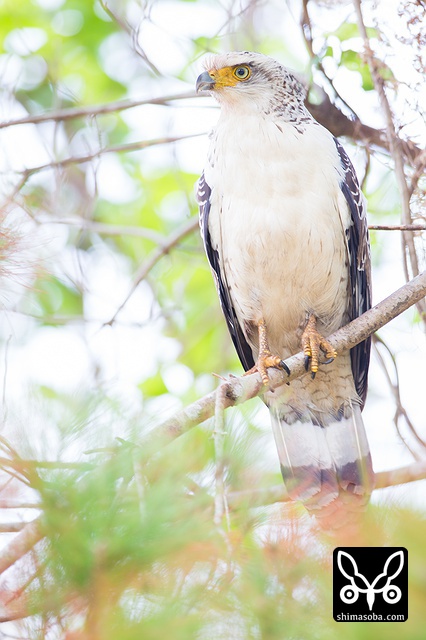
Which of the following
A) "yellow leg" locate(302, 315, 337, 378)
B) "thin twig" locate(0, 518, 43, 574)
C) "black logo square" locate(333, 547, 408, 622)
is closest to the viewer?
"black logo square" locate(333, 547, 408, 622)

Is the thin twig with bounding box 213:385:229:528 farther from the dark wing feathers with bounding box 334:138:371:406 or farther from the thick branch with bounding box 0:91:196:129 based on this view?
the thick branch with bounding box 0:91:196:129

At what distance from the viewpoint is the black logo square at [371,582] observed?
1.45 meters

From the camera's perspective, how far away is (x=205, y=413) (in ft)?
8.44

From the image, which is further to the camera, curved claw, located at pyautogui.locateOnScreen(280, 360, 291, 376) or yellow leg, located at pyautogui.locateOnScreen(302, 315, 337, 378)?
yellow leg, located at pyautogui.locateOnScreen(302, 315, 337, 378)

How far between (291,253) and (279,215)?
184mm

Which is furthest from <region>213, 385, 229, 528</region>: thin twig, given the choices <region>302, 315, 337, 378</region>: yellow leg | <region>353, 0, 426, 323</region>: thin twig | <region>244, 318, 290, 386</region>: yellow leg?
<region>353, 0, 426, 323</region>: thin twig

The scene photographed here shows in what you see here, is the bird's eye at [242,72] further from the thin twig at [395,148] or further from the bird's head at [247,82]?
the thin twig at [395,148]

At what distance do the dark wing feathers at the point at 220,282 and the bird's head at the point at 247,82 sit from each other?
1.40 ft

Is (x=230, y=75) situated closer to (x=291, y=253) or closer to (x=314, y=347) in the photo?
(x=291, y=253)

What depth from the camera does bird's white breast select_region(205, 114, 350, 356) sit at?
3.49 m

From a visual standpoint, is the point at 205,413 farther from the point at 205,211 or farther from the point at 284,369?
the point at 205,211

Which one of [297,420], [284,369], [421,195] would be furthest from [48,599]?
[297,420]

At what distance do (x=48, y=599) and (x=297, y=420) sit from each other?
265 centimetres

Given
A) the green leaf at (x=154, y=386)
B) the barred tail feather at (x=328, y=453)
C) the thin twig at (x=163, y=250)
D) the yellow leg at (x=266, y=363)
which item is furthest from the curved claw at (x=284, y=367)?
the green leaf at (x=154, y=386)
